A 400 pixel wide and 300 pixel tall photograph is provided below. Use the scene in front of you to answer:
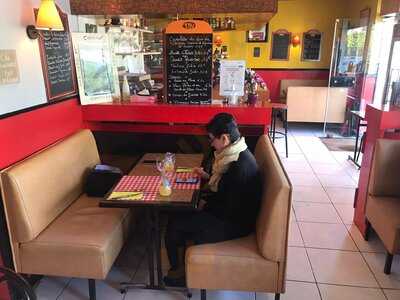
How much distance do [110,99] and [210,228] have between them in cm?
204

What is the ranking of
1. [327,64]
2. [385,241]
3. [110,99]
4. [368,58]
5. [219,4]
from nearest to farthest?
[385,241]
[219,4]
[110,99]
[368,58]
[327,64]

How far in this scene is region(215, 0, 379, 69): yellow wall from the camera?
26.8ft

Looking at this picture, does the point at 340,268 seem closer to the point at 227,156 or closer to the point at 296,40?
the point at 227,156

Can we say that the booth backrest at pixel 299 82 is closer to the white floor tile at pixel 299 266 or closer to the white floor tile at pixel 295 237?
the white floor tile at pixel 295 237

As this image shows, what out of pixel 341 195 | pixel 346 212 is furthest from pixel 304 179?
pixel 346 212

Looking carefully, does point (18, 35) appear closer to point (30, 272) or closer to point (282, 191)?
point (30, 272)

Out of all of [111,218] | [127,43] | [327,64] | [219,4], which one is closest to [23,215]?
[111,218]

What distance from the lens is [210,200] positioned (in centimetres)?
248

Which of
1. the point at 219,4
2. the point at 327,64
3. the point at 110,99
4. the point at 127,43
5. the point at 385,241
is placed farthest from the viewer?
the point at 327,64

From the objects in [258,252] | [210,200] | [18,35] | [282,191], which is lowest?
[258,252]

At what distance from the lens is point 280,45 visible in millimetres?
8523

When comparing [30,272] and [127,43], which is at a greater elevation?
[127,43]

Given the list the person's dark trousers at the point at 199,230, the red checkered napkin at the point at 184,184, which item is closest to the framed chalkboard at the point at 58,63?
the red checkered napkin at the point at 184,184

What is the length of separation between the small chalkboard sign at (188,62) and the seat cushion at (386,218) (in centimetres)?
184
